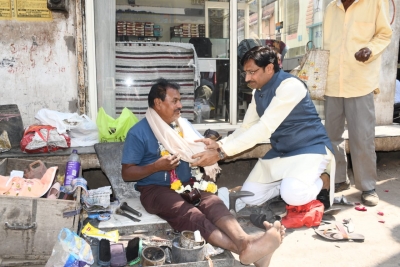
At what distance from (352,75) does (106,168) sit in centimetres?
274

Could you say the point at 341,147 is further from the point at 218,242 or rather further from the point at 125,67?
the point at 125,67

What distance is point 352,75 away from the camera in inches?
173

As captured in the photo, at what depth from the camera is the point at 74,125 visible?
4.62 meters

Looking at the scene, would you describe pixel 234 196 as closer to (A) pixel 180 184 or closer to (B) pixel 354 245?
(A) pixel 180 184

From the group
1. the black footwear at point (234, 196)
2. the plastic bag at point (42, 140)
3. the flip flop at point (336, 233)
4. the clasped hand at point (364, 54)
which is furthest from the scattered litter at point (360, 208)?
the plastic bag at point (42, 140)

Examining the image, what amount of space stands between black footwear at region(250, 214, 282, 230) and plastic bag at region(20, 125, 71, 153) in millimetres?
2152

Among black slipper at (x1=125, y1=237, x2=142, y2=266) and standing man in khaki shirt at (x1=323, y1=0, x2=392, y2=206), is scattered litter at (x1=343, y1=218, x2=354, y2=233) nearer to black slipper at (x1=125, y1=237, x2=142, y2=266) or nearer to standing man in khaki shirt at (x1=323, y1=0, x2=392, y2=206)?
standing man in khaki shirt at (x1=323, y1=0, x2=392, y2=206)

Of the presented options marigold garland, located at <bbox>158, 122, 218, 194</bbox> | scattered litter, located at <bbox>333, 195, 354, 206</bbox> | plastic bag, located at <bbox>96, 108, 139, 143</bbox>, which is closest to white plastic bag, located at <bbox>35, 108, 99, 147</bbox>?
plastic bag, located at <bbox>96, 108, 139, 143</bbox>

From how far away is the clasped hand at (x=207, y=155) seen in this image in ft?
12.1

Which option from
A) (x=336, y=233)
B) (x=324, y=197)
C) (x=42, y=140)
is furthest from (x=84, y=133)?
(x=336, y=233)

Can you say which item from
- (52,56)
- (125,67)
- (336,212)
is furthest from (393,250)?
(52,56)

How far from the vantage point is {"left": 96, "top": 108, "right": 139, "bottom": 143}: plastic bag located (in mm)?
4688

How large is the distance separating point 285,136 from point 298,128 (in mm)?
144

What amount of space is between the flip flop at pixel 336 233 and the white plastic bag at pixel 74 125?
265 cm
